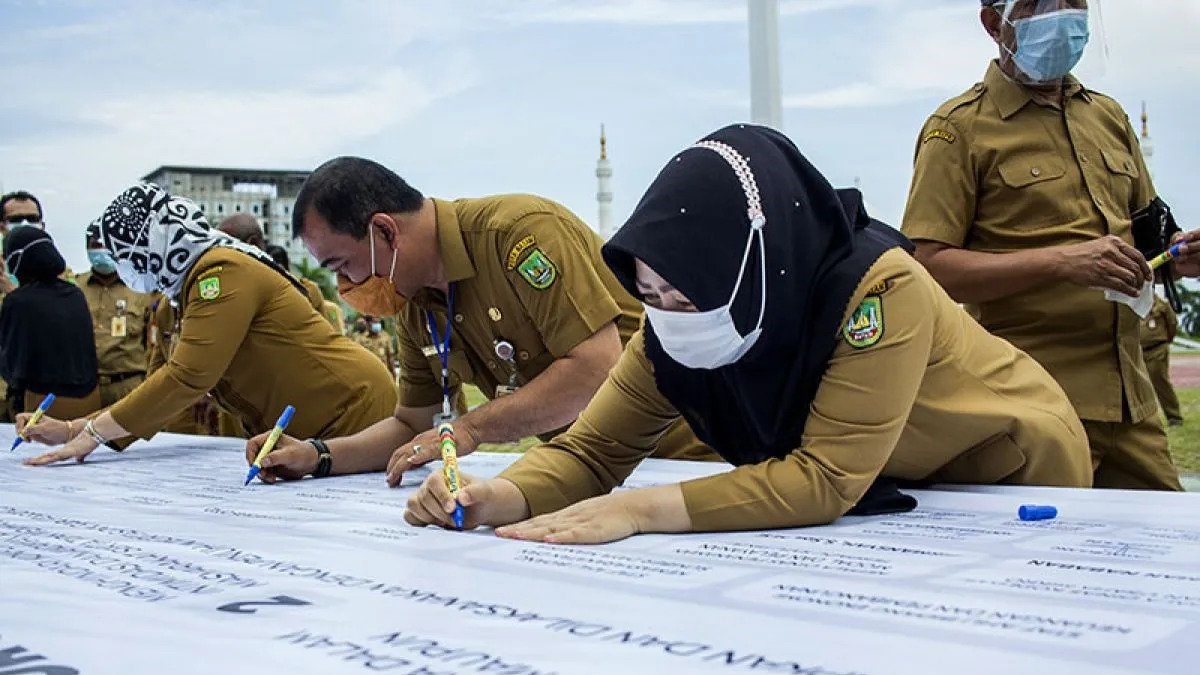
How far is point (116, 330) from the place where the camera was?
5688 mm

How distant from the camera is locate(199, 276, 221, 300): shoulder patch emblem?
288 centimetres

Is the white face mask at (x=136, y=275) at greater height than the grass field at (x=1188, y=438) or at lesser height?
greater

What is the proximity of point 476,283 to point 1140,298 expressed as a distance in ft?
4.19

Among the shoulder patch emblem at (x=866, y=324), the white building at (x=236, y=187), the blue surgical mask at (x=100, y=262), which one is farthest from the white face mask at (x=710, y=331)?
the white building at (x=236, y=187)

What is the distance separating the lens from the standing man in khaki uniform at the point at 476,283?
7.89 feet

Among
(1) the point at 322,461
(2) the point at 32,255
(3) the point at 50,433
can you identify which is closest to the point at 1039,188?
(1) the point at 322,461

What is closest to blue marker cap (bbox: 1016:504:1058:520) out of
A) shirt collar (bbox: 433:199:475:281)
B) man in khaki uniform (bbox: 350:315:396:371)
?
shirt collar (bbox: 433:199:475:281)

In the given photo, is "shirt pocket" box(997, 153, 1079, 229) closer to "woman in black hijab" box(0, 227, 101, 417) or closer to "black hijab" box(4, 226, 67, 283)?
"woman in black hijab" box(0, 227, 101, 417)

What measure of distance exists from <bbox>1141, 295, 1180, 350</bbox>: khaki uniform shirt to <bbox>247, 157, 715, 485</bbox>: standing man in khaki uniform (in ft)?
3.95

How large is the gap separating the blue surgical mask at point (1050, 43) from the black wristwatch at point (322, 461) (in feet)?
5.33

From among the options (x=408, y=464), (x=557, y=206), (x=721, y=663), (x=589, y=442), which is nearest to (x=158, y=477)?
(x=408, y=464)

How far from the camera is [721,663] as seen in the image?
0.90 meters

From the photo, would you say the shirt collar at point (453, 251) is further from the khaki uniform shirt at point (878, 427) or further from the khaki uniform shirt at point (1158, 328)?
the khaki uniform shirt at point (1158, 328)

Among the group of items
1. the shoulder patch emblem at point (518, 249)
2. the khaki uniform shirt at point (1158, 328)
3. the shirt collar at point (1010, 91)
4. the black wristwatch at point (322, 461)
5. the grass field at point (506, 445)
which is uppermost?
the shirt collar at point (1010, 91)
